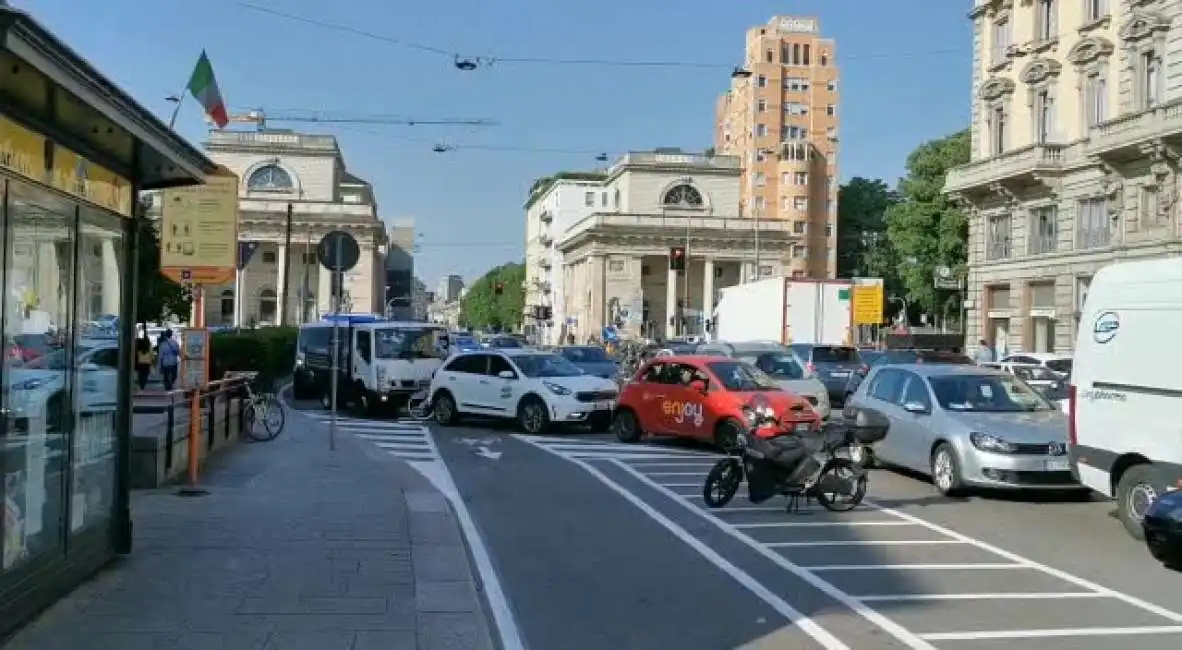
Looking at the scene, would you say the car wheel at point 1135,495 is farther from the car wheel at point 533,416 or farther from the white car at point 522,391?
the car wheel at point 533,416

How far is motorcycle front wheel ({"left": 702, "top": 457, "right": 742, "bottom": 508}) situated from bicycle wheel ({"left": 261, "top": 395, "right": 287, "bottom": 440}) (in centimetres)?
902

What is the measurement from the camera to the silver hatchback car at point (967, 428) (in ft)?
42.4

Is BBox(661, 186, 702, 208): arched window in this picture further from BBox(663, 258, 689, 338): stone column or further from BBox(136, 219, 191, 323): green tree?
BBox(136, 219, 191, 323): green tree

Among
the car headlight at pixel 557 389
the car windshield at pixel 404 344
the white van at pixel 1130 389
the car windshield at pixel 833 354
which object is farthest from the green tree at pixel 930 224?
the white van at pixel 1130 389

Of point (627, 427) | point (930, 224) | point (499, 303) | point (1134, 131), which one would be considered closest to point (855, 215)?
point (930, 224)

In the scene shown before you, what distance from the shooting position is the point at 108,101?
6527 millimetres

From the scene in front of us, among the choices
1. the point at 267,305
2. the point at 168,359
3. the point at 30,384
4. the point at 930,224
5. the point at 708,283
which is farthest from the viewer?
the point at 708,283

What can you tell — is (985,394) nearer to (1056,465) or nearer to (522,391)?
(1056,465)

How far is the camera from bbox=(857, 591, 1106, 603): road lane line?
7.96 m

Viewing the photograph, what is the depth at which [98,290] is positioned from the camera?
7.84 meters

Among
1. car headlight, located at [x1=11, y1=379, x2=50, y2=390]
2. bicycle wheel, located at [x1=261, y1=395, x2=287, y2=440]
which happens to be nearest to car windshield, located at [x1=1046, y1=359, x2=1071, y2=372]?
bicycle wheel, located at [x1=261, y1=395, x2=287, y2=440]

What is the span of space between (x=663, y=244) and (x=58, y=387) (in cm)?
10442

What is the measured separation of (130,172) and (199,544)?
2911 millimetres

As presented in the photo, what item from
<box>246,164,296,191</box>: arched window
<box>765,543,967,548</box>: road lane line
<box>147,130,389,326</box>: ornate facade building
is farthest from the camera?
<box>246,164,296,191</box>: arched window
